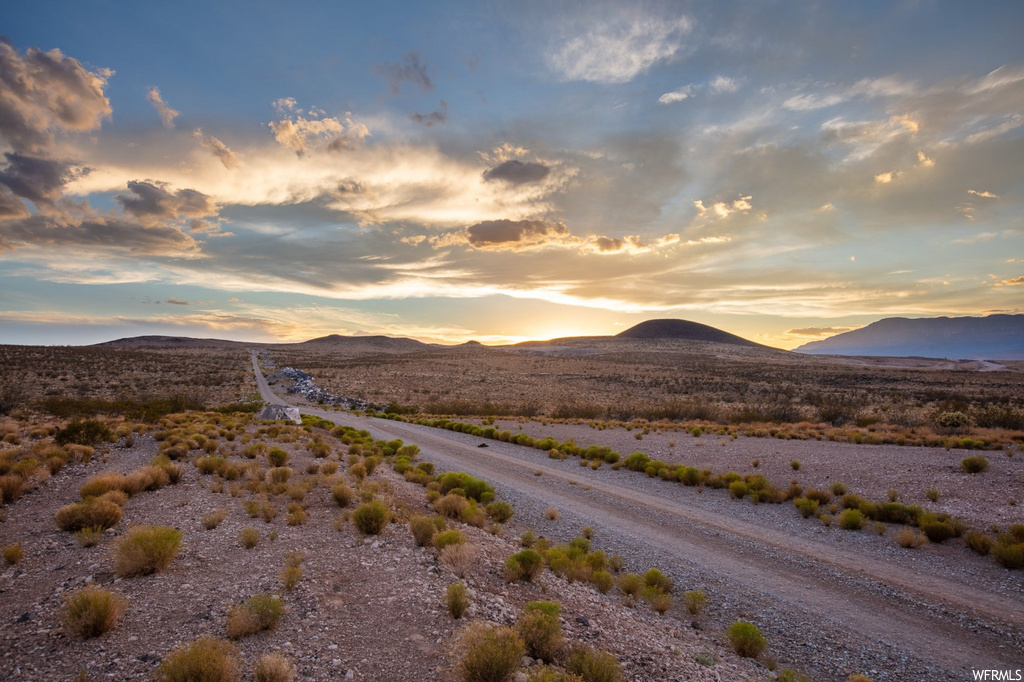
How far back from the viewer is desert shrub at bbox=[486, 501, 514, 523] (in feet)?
41.9

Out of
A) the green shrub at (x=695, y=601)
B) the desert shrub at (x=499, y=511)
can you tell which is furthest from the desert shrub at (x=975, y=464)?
the desert shrub at (x=499, y=511)

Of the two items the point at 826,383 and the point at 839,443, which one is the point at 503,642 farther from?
the point at 826,383

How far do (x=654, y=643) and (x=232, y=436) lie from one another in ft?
58.9

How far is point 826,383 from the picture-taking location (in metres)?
60.7

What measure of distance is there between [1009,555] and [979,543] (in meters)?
0.71

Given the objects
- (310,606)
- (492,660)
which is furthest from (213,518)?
(492,660)

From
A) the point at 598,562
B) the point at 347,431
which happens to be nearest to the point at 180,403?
the point at 347,431

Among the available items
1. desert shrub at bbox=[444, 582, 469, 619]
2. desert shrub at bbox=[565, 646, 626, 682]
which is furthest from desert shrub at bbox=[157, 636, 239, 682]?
desert shrub at bbox=[565, 646, 626, 682]

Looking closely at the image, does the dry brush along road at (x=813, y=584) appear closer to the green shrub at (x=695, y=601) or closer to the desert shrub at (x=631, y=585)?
the green shrub at (x=695, y=601)

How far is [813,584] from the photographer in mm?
9305

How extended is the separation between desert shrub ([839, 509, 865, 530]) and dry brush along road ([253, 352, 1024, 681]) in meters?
0.39

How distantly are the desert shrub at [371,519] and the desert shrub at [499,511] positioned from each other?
3799 millimetres

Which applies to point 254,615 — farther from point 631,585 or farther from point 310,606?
point 631,585

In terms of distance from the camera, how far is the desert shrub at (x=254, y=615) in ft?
19.5
